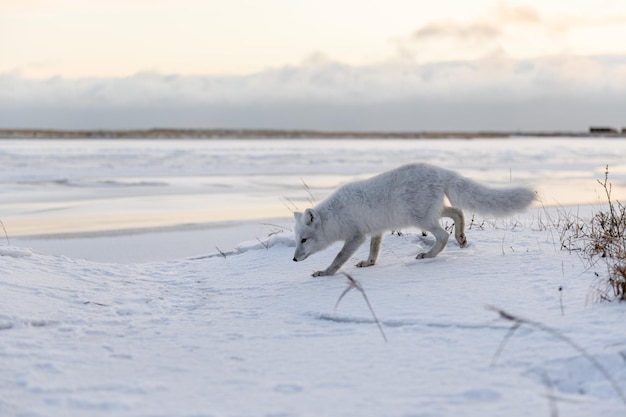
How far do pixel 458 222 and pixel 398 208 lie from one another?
62cm

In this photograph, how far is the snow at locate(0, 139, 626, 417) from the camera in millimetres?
2703

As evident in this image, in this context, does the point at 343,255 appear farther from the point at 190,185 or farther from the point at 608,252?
the point at 190,185

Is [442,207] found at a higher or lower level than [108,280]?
higher

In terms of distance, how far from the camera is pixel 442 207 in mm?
5719

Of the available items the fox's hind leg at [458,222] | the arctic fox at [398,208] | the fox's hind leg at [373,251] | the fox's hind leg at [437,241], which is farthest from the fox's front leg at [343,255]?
the fox's hind leg at [458,222]

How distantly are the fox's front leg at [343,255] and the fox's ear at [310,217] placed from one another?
0.34 meters

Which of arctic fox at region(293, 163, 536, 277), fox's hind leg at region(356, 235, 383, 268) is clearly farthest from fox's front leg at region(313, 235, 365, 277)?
fox's hind leg at region(356, 235, 383, 268)

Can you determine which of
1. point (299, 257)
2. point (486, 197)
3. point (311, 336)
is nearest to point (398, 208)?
point (486, 197)

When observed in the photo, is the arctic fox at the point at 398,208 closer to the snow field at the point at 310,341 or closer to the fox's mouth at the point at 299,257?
the fox's mouth at the point at 299,257

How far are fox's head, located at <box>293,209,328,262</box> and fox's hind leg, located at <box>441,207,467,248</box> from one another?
3.63 ft

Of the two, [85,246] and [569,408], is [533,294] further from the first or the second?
[85,246]

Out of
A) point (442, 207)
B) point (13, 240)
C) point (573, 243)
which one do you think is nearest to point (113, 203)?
point (13, 240)

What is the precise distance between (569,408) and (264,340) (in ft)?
5.49

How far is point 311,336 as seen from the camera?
365 cm
